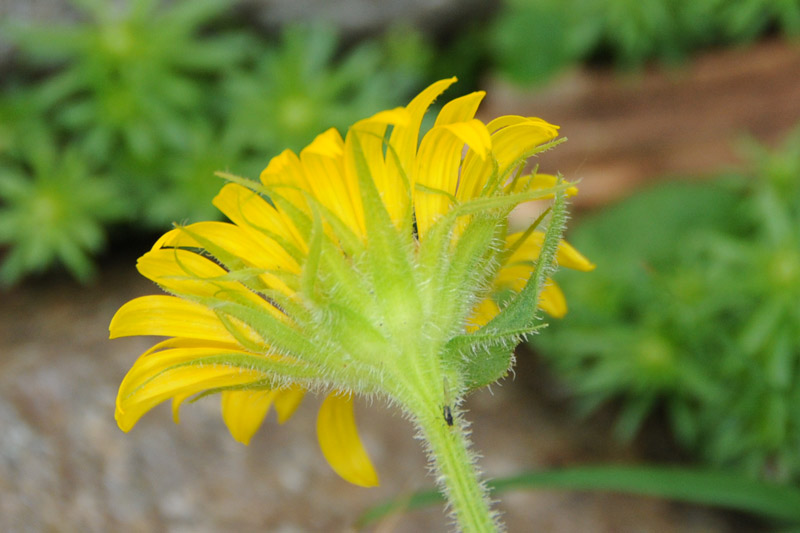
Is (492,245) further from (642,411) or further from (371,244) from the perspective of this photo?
(642,411)

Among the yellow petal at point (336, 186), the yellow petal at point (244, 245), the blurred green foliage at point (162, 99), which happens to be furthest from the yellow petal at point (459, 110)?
the blurred green foliage at point (162, 99)

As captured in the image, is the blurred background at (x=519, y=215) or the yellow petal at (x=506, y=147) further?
the blurred background at (x=519, y=215)

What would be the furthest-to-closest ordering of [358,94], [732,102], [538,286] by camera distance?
[732,102]
[358,94]
[538,286]

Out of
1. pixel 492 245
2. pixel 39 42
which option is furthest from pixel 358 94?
pixel 492 245

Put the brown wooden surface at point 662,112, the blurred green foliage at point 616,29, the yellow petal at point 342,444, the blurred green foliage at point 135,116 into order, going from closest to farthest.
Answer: the yellow petal at point 342,444 → the blurred green foliage at point 135,116 → the blurred green foliage at point 616,29 → the brown wooden surface at point 662,112

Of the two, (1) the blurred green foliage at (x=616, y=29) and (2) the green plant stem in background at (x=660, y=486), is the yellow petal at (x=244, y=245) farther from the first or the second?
(1) the blurred green foliage at (x=616, y=29)

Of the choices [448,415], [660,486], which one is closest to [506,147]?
[448,415]

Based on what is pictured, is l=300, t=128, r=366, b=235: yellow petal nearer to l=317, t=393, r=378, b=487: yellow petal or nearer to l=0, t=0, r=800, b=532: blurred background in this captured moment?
l=317, t=393, r=378, b=487: yellow petal
